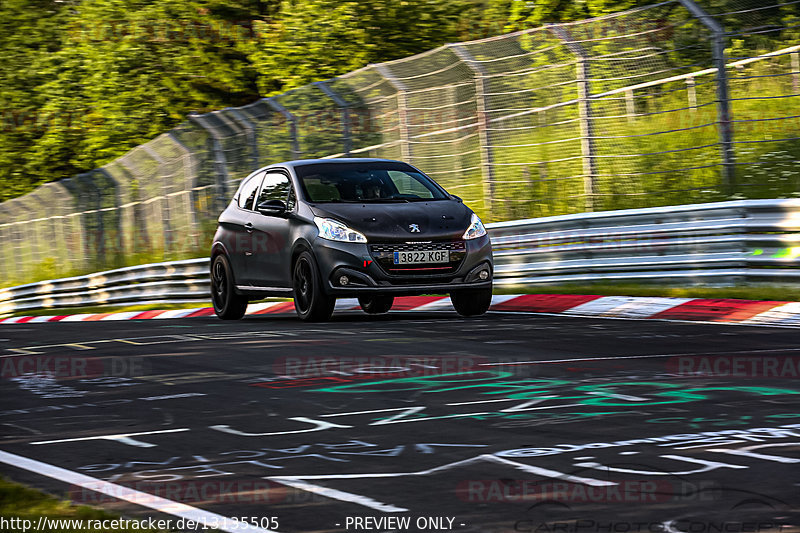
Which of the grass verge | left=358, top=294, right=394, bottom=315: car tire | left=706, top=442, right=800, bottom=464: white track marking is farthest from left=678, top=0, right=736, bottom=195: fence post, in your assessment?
the grass verge

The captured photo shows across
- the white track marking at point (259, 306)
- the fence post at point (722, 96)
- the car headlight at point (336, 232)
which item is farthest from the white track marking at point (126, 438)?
the white track marking at point (259, 306)

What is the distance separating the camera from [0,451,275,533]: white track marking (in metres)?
4.71

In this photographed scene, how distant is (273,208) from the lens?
1384 cm

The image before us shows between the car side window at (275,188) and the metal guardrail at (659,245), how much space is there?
319 centimetres

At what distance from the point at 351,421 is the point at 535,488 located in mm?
1987

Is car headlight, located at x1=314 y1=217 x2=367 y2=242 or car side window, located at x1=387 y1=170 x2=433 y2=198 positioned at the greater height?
car side window, located at x1=387 y1=170 x2=433 y2=198

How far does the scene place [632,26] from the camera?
54.3 ft

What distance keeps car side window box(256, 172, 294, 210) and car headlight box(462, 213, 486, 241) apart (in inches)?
73.1

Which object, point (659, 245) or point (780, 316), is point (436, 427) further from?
point (659, 245)

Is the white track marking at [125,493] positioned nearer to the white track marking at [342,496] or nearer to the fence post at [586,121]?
the white track marking at [342,496]

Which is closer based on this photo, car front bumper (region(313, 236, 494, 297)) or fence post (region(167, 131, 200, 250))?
car front bumper (region(313, 236, 494, 297))

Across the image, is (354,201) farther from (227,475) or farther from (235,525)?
(235,525)

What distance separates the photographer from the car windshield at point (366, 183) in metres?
13.7

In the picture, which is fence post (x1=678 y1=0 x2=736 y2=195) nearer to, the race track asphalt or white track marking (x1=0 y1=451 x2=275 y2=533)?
the race track asphalt
